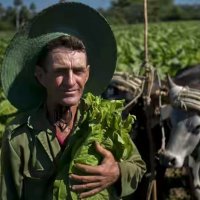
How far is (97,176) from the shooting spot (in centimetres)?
237

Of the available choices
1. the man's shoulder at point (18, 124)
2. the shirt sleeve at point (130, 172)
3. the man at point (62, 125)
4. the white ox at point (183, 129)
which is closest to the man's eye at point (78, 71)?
the man at point (62, 125)

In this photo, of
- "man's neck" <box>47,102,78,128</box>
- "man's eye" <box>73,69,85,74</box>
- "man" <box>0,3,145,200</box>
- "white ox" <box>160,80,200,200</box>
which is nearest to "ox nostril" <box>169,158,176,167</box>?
"white ox" <box>160,80,200,200</box>

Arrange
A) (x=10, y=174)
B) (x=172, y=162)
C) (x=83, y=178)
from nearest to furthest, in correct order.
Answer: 1. (x=83, y=178)
2. (x=10, y=174)
3. (x=172, y=162)

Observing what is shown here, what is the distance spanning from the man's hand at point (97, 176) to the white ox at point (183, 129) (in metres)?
1.76

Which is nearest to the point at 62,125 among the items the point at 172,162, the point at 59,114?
the point at 59,114

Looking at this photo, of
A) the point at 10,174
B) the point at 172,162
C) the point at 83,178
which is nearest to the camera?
the point at 83,178

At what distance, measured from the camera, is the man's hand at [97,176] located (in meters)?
2.35

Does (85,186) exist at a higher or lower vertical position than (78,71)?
lower

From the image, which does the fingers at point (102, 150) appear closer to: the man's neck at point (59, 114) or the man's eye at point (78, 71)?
the man's neck at point (59, 114)

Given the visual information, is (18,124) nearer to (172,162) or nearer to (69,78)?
(69,78)

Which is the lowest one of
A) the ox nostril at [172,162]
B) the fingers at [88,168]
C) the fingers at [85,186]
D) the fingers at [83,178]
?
the ox nostril at [172,162]

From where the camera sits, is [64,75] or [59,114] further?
[59,114]

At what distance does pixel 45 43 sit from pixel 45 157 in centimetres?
45

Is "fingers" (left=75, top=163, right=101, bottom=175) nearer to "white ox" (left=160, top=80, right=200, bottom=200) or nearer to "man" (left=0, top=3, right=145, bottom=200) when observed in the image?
"man" (left=0, top=3, right=145, bottom=200)
